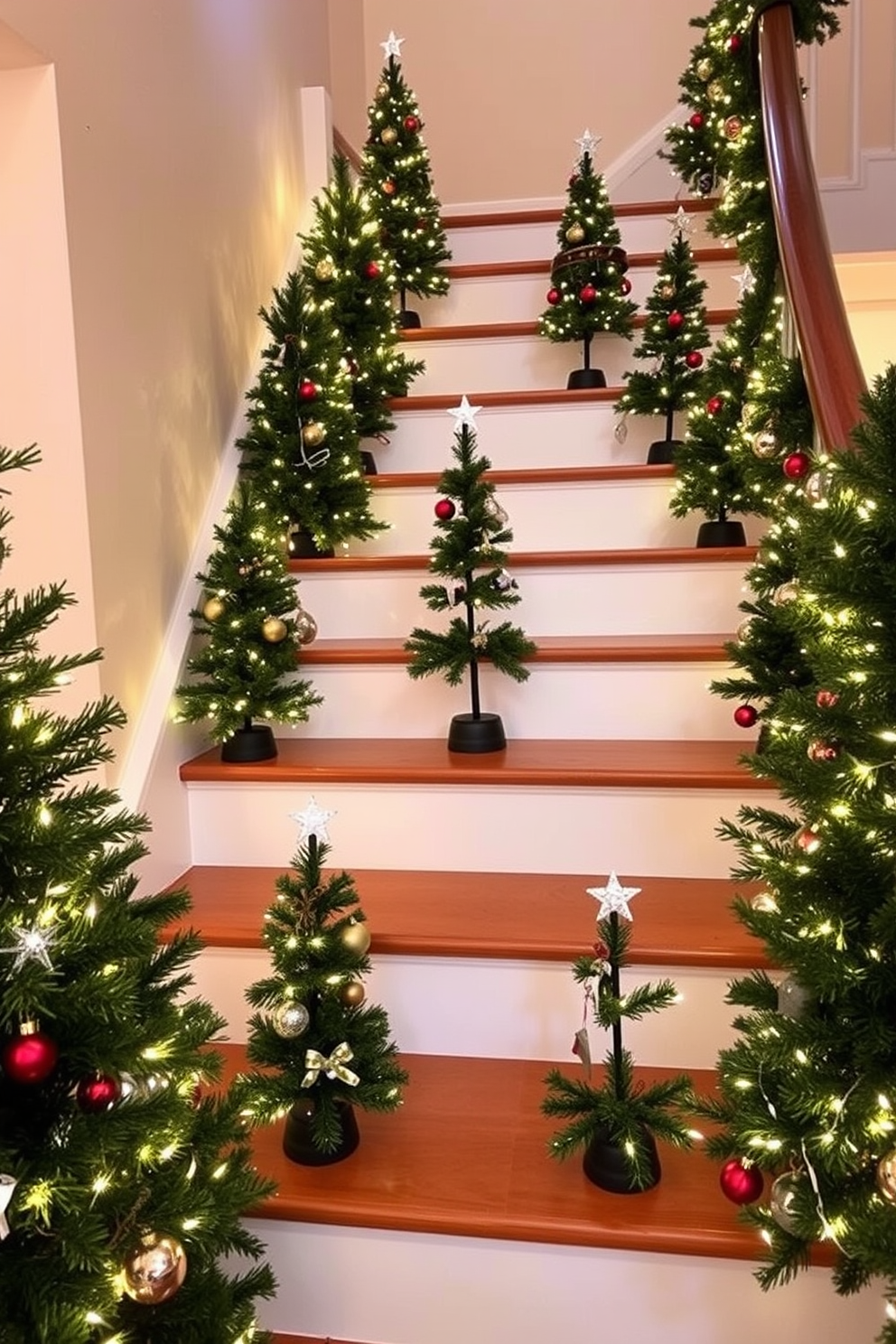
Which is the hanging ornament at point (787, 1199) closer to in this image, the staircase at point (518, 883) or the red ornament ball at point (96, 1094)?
the staircase at point (518, 883)

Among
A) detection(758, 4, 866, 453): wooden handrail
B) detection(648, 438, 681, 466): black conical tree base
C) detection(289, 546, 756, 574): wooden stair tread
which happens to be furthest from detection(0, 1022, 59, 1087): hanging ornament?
detection(648, 438, 681, 466): black conical tree base

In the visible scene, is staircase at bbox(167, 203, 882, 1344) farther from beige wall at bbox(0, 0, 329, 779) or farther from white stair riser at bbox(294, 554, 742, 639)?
beige wall at bbox(0, 0, 329, 779)

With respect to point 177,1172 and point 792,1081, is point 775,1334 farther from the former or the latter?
point 177,1172

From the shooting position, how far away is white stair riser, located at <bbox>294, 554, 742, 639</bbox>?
7.27 ft

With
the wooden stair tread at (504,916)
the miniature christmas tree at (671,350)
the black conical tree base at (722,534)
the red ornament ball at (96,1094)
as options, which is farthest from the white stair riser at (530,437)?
the red ornament ball at (96,1094)

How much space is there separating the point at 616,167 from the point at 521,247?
1.13m

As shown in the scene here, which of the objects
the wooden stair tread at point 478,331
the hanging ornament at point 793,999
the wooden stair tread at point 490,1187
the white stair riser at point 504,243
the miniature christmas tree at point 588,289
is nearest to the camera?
the hanging ornament at point 793,999

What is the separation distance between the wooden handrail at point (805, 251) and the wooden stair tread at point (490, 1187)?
1000 mm

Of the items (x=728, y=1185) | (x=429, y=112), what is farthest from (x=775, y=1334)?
(x=429, y=112)

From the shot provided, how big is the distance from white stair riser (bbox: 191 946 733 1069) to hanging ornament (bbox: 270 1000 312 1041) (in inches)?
10.5

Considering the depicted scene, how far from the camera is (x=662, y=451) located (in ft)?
8.51

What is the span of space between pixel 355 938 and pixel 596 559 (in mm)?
1175

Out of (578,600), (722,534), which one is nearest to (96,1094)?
(578,600)

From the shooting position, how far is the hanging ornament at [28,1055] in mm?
795
